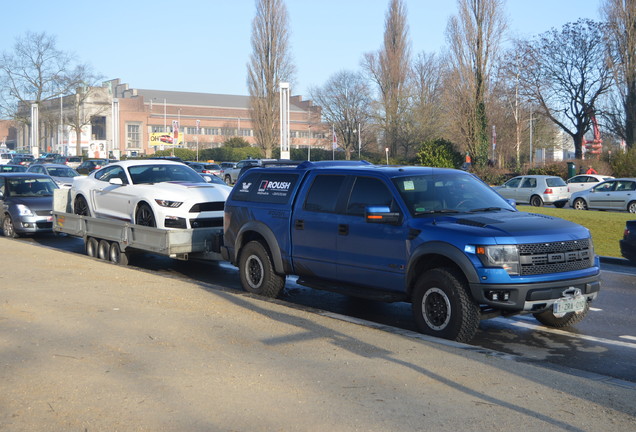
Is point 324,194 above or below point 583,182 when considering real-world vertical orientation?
below

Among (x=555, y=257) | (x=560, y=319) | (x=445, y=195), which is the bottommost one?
(x=560, y=319)

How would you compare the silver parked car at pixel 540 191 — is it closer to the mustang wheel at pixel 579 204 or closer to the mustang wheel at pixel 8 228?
the mustang wheel at pixel 579 204

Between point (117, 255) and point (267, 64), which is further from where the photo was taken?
point (267, 64)

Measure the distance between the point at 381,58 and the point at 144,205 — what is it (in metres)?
51.6

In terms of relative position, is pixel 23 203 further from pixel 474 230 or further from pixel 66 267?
pixel 474 230

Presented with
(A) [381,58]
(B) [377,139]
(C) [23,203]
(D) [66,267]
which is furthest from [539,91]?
(D) [66,267]

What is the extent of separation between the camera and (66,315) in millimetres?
7848

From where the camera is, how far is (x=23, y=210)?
1784 cm

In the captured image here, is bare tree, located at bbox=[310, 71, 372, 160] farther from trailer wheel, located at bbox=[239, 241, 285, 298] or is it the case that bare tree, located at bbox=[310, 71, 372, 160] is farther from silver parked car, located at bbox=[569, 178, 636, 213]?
trailer wheel, located at bbox=[239, 241, 285, 298]

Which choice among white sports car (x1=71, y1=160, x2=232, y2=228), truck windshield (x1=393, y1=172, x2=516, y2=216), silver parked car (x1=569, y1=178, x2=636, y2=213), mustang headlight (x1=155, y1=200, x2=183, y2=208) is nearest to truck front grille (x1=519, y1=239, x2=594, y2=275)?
truck windshield (x1=393, y1=172, x2=516, y2=216)

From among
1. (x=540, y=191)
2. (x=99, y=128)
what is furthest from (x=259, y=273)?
(x=99, y=128)

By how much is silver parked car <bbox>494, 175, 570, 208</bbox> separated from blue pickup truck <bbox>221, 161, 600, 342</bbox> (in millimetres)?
22361

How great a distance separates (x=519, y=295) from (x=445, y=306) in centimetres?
78

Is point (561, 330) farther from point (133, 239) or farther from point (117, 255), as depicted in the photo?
point (117, 255)
